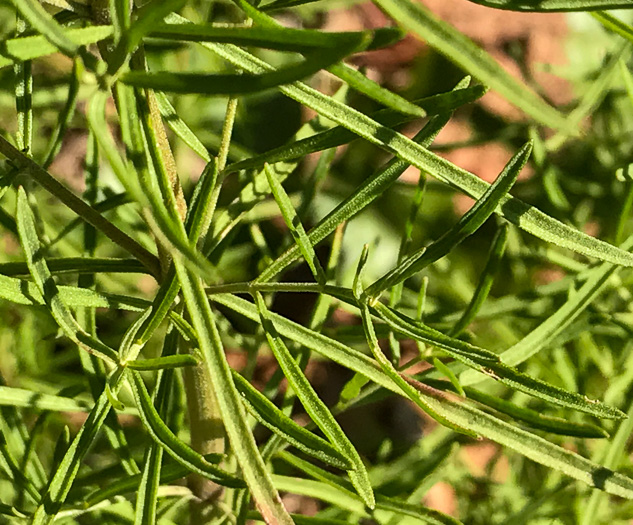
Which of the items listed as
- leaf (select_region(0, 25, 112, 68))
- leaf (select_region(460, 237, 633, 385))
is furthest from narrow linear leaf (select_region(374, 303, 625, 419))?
leaf (select_region(0, 25, 112, 68))

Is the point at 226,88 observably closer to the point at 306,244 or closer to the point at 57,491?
the point at 306,244

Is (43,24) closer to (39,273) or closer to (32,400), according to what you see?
(39,273)

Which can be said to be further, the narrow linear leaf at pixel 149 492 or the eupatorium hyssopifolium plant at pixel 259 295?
the narrow linear leaf at pixel 149 492

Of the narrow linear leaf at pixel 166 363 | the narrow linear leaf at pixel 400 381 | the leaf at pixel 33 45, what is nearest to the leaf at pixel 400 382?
the narrow linear leaf at pixel 400 381

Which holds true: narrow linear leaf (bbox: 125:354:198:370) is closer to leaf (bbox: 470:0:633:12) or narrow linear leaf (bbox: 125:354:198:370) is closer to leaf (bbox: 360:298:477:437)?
leaf (bbox: 360:298:477:437)

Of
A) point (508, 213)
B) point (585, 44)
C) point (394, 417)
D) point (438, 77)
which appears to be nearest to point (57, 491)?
point (508, 213)

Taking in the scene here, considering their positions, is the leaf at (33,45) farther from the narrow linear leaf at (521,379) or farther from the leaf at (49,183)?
the narrow linear leaf at (521,379)
